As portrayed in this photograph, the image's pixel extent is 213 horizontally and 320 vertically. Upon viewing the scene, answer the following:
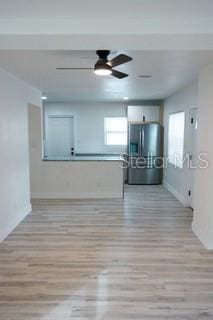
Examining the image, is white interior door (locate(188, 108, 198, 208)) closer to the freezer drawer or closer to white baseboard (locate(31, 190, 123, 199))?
white baseboard (locate(31, 190, 123, 199))

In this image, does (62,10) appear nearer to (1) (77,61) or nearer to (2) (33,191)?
(1) (77,61)

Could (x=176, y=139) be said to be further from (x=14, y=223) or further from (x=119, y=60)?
(x=119, y=60)

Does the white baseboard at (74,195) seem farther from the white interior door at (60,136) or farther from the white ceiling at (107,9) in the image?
the white ceiling at (107,9)

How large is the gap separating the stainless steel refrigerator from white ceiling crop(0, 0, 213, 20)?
5818 mm

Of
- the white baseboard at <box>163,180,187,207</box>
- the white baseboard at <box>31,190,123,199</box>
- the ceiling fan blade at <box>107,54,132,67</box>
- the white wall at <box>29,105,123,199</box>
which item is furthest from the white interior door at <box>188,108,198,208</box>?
the ceiling fan blade at <box>107,54,132,67</box>

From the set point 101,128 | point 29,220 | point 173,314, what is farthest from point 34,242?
point 101,128

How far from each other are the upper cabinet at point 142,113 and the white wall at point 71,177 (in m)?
2.10

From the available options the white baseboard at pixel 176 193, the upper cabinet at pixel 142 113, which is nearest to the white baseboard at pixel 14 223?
the white baseboard at pixel 176 193

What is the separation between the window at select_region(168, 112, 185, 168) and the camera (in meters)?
6.25

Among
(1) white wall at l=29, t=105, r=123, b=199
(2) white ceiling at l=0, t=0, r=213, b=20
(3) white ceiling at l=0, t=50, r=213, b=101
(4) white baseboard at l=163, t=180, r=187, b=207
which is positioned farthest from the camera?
(1) white wall at l=29, t=105, r=123, b=199

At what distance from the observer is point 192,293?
2742 mm

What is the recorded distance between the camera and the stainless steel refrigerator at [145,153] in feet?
26.1

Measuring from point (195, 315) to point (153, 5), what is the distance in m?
2.56

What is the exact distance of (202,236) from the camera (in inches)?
157
